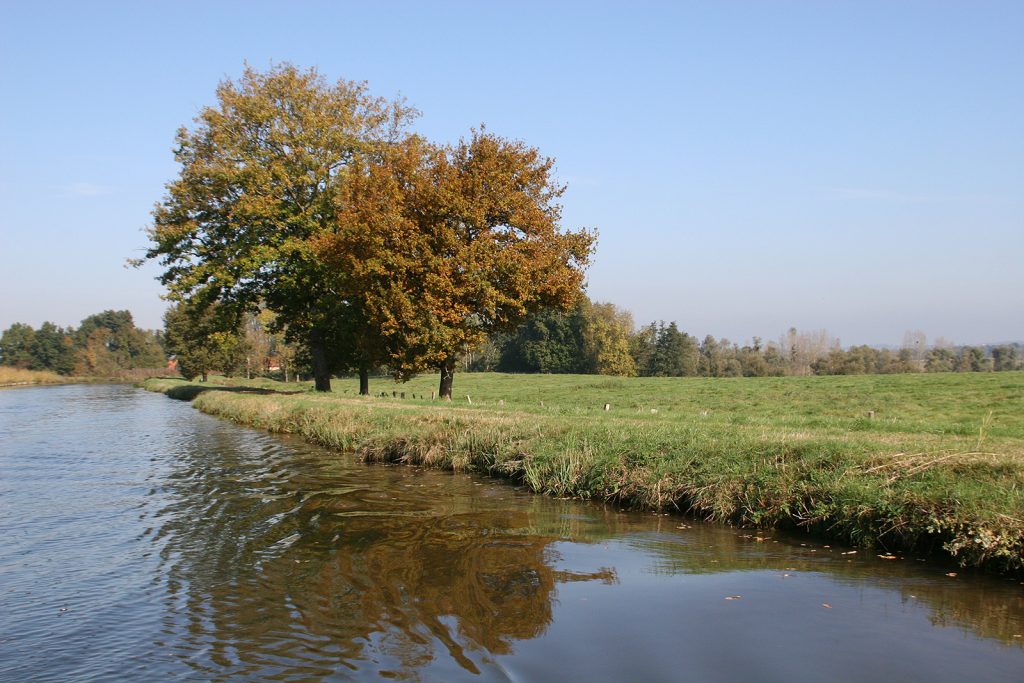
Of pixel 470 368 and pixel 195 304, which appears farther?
pixel 470 368

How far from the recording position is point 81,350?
120 metres

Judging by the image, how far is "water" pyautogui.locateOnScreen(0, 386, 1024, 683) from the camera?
659 cm

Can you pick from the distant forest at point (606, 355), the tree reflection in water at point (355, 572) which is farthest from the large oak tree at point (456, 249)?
the distant forest at point (606, 355)

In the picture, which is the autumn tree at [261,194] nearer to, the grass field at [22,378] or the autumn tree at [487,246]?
the autumn tree at [487,246]

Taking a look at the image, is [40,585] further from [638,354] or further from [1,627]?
[638,354]

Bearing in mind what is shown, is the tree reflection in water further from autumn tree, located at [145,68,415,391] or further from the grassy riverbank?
autumn tree, located at [145,68,415,391]

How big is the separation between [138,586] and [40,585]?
125 cm

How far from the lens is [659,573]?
9258mm

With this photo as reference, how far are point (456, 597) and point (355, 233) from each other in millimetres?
20326

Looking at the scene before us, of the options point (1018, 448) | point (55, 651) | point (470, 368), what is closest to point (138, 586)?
point (55, 651)

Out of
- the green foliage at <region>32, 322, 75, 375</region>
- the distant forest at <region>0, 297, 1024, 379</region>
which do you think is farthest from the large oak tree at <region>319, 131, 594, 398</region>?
the green foliage at <region>32, 322, 75, 375</region>

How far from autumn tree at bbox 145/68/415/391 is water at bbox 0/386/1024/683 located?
19431 mm

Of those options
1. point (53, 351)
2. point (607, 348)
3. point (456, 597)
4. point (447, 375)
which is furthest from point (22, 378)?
point (456, 597)

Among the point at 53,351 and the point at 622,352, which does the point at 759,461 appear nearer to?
the point at 622,352
